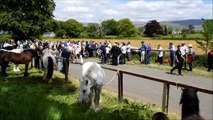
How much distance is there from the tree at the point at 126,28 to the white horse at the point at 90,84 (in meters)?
139

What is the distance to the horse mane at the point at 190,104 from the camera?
7324 mm

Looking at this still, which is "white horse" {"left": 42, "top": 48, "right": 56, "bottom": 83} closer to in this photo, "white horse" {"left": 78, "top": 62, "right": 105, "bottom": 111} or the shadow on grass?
the shadow on grass

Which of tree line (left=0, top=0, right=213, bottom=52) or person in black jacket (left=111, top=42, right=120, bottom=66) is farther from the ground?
tree line (left=0, top=0, right=213, bottom=52)

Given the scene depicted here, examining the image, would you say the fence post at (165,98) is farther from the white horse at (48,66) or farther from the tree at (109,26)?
the tree at (109,26)

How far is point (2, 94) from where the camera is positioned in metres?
12.9

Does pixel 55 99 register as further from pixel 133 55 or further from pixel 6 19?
pixel 6 19

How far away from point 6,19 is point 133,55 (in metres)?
35.3

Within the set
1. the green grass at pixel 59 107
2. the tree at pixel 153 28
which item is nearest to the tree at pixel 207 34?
the green grass at pixel 59 107

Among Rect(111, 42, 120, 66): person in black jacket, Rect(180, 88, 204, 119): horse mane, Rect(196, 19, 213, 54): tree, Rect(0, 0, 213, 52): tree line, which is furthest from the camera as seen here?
Rect(0, 0, 213, 52): tree line

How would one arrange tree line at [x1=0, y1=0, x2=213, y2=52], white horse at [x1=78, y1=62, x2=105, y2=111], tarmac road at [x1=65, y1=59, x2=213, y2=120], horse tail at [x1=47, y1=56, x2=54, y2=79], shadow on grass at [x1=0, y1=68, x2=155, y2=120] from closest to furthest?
shadow on grass at [x1=0, y1=68, x2=155, y2=120] → white horse at [x1=78, y1=62, x2=105, y2=111] → tarmac road at [x1=65, y1=59, x2=213, y2=120] → horse tail at [x1=47, y1=56, x2=54, y2=79] → tree line at [x1=0, y1=0, x2=213, y2=52]

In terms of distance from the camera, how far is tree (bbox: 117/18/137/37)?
151m

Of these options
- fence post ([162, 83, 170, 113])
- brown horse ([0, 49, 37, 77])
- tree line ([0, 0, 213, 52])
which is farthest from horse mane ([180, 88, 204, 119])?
tree line ([0, 0, 213, 52])

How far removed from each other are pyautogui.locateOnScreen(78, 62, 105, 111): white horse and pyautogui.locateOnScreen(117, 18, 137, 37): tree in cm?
13910

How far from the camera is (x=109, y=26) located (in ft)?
526
